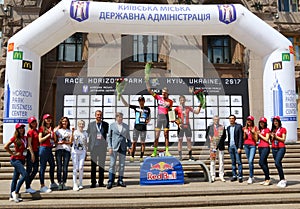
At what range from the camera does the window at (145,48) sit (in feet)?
61.3

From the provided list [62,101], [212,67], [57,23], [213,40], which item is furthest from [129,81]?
[213,40]

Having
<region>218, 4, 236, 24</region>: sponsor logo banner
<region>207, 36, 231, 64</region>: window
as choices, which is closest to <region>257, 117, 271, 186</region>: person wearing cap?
<region>218, 4, 236, 24</region>: sponsor logo banner

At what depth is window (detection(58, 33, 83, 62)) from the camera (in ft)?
60.8

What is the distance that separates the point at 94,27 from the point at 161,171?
19.4ft

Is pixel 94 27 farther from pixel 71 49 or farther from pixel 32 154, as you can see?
pixel 71 49

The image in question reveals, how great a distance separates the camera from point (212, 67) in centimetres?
1850

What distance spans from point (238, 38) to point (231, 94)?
373 cm

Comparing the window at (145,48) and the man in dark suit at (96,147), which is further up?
the window at (145,48)

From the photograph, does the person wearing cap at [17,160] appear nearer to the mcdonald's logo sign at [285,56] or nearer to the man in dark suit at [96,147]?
the man in dark suit at [96,147]

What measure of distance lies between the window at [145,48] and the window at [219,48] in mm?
3506

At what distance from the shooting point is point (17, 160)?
6.54 m

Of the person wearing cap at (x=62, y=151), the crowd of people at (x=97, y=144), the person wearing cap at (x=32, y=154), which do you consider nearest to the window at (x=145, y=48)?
the crowd of people at (x=97, y=144)

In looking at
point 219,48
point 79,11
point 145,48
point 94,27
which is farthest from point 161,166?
point 219,48

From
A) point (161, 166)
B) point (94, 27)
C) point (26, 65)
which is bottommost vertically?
point (161, 166)
